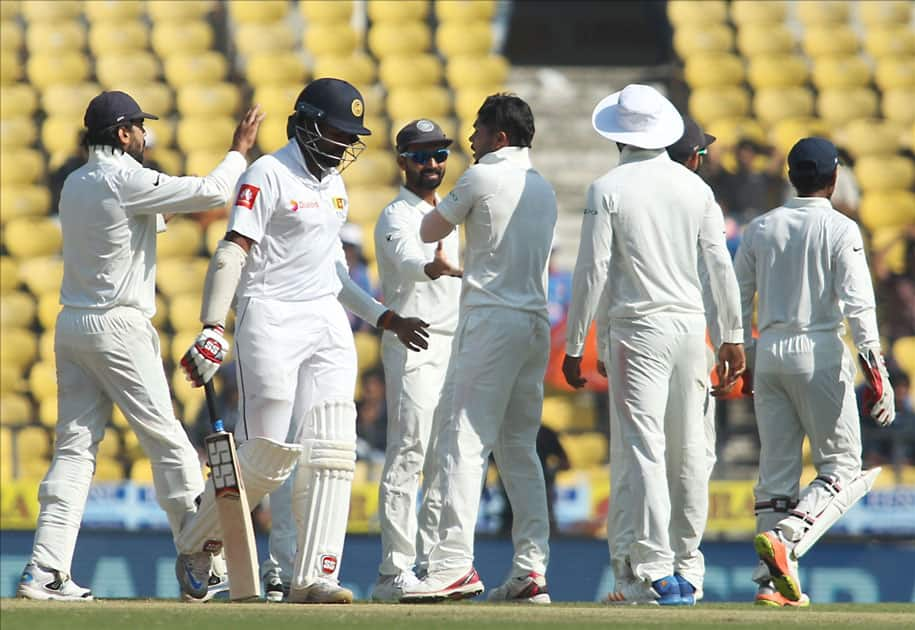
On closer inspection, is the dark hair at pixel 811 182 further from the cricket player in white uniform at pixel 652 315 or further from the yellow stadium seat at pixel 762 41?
the yellow stadium seat at pixel 762 41

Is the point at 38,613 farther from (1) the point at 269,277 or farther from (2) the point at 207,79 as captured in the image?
(2) the point at 207,79

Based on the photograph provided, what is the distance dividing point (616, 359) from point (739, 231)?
6259 mm

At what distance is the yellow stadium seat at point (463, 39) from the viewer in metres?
16.5

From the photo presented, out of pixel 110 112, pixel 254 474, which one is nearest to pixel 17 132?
pixel 110 112

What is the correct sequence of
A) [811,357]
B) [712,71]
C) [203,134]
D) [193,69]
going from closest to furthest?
[811,357] → [203,134] → [712,71] → [193,69]

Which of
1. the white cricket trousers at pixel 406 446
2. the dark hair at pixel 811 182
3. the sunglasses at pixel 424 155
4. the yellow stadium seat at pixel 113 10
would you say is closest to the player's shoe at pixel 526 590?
the white cricket trousers at pixel 406 446

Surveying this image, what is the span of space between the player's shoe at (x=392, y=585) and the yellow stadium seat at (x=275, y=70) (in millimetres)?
8598

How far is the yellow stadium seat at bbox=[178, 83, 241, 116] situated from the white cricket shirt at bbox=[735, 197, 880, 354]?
347 inches

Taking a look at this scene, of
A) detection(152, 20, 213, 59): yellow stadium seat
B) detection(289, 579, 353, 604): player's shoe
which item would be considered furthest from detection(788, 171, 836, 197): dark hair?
detection(152, 20, 213, 59): yellow stadium seat

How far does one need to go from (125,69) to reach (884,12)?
697cm

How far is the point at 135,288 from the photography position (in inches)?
285

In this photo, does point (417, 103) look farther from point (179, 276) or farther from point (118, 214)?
point (118, 214)

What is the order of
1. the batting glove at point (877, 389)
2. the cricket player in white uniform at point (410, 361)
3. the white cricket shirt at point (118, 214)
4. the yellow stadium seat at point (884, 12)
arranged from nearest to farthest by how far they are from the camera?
the white cricket shirt at point (118, 214) < the batting glove at point (877, 389) < the cricket player in white uniform at point (410, 361) < the yellow stadium seat at point (884, 12)

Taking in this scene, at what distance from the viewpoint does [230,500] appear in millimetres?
6766
